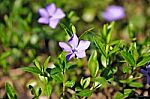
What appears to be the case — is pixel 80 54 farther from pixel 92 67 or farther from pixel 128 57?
pixel 128 57

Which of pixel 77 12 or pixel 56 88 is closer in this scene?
pixel 56 88

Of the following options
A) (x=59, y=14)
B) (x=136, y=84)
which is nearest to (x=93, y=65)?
(x=136, y=84)

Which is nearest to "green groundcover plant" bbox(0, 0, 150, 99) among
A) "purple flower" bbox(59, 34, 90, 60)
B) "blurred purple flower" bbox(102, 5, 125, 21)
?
"purple flower" bbox(59, 34, 90, 60)

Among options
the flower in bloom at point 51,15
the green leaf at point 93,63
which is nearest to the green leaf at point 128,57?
the green leaf at point 93,63

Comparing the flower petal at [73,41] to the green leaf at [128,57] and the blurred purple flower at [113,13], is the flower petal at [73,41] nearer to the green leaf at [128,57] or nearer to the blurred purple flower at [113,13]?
the green leaf at [128,57]

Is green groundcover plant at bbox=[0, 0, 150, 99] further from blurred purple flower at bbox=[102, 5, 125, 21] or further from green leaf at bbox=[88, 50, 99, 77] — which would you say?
blurred purple flower at bbox=[102, 5, 125, 21]

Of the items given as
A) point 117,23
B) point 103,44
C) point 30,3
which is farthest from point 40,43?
point 103,44

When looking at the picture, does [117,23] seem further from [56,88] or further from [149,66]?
[149,66]

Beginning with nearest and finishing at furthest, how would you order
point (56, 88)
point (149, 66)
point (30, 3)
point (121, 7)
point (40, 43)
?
point (149, 66)
point (56, 88)
point (40, 43)
point (30, 3)
point (121, 7)
